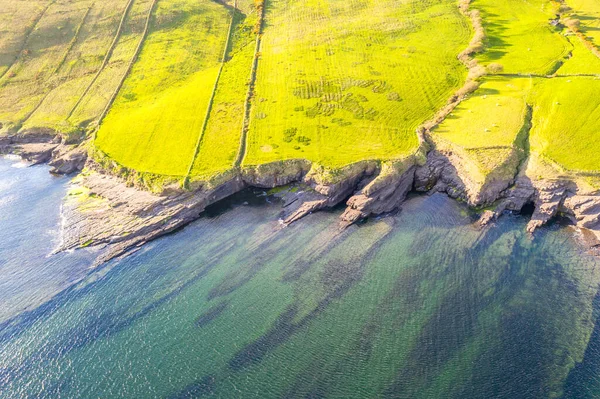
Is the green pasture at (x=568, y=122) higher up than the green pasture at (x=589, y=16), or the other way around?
the green pasture at (x=589, y=16)

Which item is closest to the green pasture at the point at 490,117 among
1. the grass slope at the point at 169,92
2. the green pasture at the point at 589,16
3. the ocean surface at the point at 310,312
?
the ocean surface at the point at 310,312

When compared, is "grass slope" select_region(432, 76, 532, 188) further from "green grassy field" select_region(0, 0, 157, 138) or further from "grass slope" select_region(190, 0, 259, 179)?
"green grassy field" select_region(0, 0, 157, 138)

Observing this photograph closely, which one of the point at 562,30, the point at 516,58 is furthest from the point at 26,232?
the point at 562,30

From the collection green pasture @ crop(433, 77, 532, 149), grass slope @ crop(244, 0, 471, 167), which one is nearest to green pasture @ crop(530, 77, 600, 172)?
green pasture @ crop(433, 77, 532, 149)

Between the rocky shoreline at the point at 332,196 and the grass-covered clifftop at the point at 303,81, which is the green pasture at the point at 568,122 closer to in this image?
the grass-covered clifftop at the point at 303,81

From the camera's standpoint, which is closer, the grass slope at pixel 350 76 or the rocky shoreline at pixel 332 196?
the rocky shoreline at pixel 332 196

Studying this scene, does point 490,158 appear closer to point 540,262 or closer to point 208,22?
point 540,262

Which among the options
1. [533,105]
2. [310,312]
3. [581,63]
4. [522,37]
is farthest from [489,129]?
[310,312]

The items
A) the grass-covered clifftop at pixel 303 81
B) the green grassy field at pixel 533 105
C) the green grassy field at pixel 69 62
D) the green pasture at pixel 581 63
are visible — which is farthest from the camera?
the green grassy field at pixel 69 62
